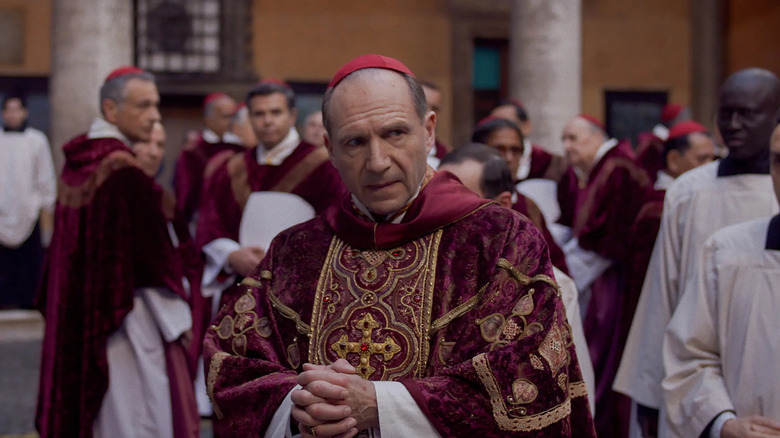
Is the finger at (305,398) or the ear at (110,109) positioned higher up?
the ear at (110,109)

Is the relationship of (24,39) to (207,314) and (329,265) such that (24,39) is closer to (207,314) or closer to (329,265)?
(207,314)

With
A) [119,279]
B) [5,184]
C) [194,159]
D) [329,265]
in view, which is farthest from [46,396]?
[5,184]

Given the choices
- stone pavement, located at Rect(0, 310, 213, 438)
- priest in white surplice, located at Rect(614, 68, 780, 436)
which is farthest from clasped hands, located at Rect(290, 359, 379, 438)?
stone pavement, located at Rect(0, 310, 213, 438)

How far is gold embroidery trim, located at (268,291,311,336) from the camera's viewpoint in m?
2.84

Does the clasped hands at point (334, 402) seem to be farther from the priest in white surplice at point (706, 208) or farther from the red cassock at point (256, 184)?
the red cassock at point (256, 184)

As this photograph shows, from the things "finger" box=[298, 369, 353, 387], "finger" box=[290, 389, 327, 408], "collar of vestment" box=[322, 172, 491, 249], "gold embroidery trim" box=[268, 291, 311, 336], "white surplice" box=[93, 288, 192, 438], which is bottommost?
"white surplice" box=[93, 288, 192, 438]

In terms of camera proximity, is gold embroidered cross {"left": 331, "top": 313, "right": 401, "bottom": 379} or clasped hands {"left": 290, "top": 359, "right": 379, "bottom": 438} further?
gold embroidered cross {"left": 331, "top": 313, "right": 401, "bottom": 379}

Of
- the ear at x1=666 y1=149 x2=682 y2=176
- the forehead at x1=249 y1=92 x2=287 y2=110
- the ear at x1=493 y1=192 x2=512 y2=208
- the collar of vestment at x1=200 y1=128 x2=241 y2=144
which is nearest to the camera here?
the ear at x1=493 y1=192 x2=512 y2=208

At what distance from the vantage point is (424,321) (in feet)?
9.07

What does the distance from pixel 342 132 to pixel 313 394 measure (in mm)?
660

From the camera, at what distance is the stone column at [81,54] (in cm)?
999

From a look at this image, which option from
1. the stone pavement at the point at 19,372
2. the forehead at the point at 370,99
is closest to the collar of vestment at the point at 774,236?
the forehead at the point at 370,99

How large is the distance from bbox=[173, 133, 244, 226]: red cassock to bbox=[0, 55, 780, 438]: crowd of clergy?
64 mm

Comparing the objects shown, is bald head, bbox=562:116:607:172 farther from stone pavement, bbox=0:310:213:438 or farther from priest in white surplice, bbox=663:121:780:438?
priest in white surplice, bbox=663:121:780:438
